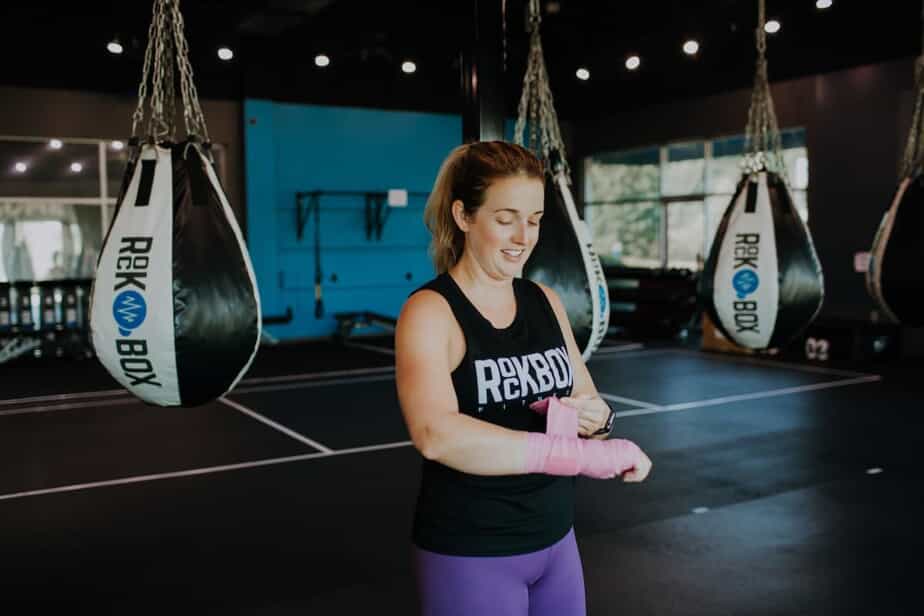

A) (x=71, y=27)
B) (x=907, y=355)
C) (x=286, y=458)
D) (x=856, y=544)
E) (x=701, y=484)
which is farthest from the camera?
(x=907, y=355)

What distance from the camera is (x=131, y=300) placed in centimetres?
206

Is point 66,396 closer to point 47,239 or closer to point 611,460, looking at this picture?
point 47,239

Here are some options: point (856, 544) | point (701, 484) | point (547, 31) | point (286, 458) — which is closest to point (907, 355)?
point (547, 31)

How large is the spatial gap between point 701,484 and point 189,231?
320 cm

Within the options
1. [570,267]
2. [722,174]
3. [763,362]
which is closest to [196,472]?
[570,267]

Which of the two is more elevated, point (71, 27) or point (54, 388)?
point (71, 27)

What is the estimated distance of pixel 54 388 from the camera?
7641 millimetres

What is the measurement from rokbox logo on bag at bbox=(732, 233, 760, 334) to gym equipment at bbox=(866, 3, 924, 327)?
624 mm

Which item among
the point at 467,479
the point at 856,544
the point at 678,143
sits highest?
the point at 678,143

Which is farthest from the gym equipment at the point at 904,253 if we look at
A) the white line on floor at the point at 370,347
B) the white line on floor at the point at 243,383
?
the white line on floor at the point at 370,347

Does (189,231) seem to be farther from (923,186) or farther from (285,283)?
(285,283)

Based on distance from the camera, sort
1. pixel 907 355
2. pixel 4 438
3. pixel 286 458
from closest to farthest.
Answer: pixel 286 458, pixel 4 438, pixel 907 355

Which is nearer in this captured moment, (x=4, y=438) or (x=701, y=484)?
(x=701, y=484)

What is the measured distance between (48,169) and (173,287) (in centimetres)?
892
